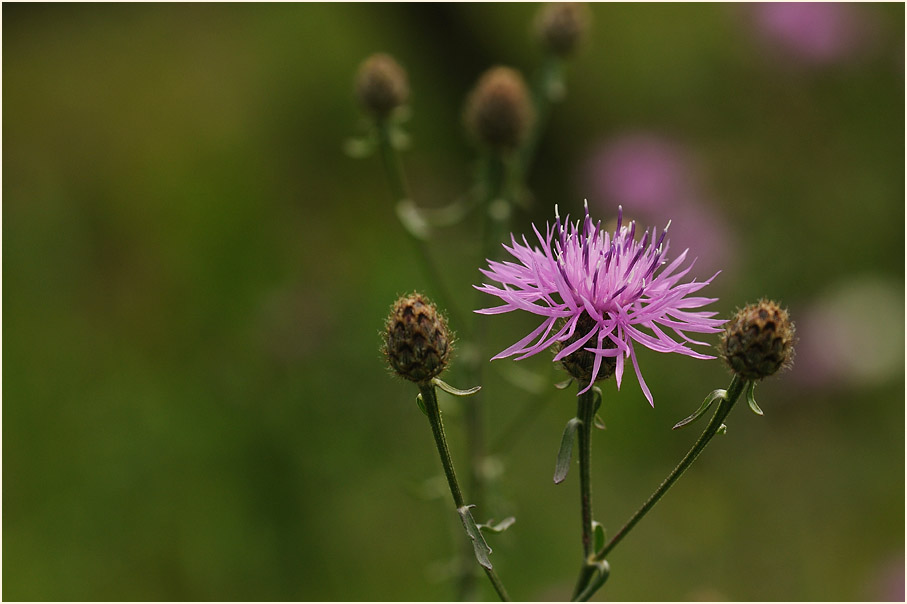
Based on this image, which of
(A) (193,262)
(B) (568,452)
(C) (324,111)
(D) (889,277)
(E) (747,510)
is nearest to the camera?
(B) (568,452)

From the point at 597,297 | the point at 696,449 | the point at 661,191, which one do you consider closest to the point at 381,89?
the point at 597,297

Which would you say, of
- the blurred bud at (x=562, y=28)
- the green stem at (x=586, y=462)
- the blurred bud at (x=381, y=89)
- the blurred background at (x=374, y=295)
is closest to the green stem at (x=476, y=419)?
the blurred background at (x=374, y=295)

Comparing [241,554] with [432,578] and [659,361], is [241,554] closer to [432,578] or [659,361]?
[432,578]

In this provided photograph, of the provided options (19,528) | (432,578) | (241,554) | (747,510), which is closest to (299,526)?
(241,554)

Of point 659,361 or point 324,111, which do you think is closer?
point 659,361

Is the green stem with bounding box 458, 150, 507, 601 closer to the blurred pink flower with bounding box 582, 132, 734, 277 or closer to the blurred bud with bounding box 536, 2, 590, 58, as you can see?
the blurred bud with bounding box 536, 2, 590, 58

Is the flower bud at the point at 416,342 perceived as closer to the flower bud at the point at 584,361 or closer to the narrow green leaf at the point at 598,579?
the flower bud at the point at 584,361

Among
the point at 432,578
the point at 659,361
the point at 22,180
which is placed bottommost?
the point at 432,578

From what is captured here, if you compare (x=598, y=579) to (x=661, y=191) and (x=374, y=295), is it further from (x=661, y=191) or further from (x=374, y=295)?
(x=661, y=191)
